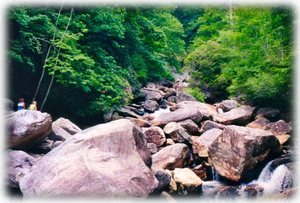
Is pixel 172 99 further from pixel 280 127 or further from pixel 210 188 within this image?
pixel 210 188

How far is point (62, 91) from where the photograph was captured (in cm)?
1175

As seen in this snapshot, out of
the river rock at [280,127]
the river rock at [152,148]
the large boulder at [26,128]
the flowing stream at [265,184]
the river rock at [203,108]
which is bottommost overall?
the flowing stream at [265,184]

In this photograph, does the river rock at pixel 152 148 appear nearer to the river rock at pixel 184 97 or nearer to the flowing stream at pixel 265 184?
the flowing stream at pixel 265 184

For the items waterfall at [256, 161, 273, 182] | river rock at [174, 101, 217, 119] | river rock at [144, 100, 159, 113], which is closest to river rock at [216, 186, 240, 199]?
waterfall at [256, 161, 273, 182]

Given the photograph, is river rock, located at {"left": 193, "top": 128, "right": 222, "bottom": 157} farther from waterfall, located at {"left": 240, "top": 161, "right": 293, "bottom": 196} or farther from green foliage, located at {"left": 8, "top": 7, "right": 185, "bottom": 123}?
green foliage, located at {"left": 8, "top": 7, "right": 185, "bottom": 123}

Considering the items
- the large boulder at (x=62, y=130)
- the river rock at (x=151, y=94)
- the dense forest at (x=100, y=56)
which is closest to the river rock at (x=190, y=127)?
the dense forest at (x=100, y=56)

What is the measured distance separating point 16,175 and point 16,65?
507 cm

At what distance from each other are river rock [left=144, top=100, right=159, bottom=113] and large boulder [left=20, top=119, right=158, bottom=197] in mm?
8710

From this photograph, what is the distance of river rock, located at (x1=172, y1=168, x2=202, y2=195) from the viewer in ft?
23.6

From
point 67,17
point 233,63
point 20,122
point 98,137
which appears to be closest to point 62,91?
point 67,17

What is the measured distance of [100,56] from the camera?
39.4 ft

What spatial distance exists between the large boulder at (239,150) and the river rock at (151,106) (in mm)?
7414

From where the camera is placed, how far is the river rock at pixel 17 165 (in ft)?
21.7

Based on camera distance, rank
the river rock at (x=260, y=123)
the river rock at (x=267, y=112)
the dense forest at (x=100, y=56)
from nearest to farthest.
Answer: the dense forest at (x=100, y=56) < the river rock at (x=260, y=123) < the river rock at (x=267, y=112)
